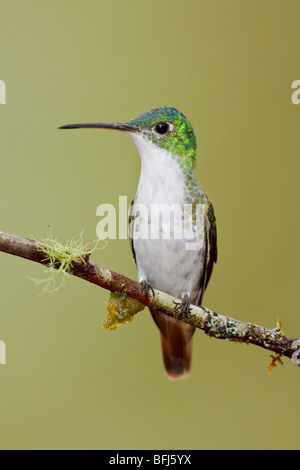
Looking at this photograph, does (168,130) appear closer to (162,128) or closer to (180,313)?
(162,128)

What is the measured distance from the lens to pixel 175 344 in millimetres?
1814

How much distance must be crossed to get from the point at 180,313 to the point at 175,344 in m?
0.61

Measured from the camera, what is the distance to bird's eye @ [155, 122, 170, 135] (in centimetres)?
143

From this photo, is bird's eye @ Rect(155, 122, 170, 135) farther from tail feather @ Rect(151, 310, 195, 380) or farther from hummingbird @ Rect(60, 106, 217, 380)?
tail feather @ Rect(151, 310, 195, 380)

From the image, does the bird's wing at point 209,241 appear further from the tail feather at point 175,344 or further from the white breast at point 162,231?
the tail feather at point 175,344

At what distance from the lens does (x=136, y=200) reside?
1473 mm

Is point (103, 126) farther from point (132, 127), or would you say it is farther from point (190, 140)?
point (190, 140)

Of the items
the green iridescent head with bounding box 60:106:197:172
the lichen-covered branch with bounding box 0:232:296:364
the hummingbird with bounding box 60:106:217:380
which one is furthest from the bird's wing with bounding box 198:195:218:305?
the lichen-covered branch with bounding box 0:232:296:364

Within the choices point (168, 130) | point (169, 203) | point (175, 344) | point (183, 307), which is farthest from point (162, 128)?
point (175, 344)

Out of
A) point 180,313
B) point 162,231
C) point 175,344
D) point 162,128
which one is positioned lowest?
point 180,313

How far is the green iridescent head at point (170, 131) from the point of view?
55.9 inches

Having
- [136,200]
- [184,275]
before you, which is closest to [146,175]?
[136,200]

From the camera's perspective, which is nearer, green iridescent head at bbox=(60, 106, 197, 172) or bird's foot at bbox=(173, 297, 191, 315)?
bird's foot at bbox=(173, 297, 191, 315)

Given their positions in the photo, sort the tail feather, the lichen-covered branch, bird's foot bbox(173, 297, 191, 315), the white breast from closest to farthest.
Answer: the lichen-covered branch, bird's foot bbox(173, 297, 191, 315), the white breast, the tail feather
